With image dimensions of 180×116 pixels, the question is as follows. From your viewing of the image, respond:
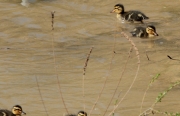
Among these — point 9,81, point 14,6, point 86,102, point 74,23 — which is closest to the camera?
point 86,102

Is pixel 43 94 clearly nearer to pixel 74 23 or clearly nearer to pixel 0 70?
pixel 0 70

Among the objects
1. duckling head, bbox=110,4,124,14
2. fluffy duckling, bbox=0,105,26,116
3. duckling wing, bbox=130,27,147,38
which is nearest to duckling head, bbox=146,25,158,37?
duckling wing, bbox=130,27,147,38

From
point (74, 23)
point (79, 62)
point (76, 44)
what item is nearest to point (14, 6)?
point (74, 23)

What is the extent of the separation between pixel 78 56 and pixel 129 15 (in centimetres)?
188

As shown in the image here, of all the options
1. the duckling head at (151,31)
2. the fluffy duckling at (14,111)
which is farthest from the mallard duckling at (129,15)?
the fluffy duckling at (14,111)

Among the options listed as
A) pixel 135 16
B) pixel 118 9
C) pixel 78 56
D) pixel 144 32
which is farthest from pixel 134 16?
pixel 78 56

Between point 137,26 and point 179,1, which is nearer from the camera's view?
point 137,26

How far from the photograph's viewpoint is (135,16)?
907 cm

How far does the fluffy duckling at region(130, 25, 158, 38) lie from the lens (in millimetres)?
Answer: 8297

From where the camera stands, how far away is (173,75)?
6.90m

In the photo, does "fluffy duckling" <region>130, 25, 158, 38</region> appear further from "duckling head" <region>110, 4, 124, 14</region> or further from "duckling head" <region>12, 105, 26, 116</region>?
"duckling head" <region>12, 105, 26, 116</region>

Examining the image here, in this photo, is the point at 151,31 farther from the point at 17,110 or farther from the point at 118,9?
the point at 17,110

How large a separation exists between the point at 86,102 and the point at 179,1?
13.2 feet

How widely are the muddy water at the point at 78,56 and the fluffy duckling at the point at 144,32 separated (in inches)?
3.0
